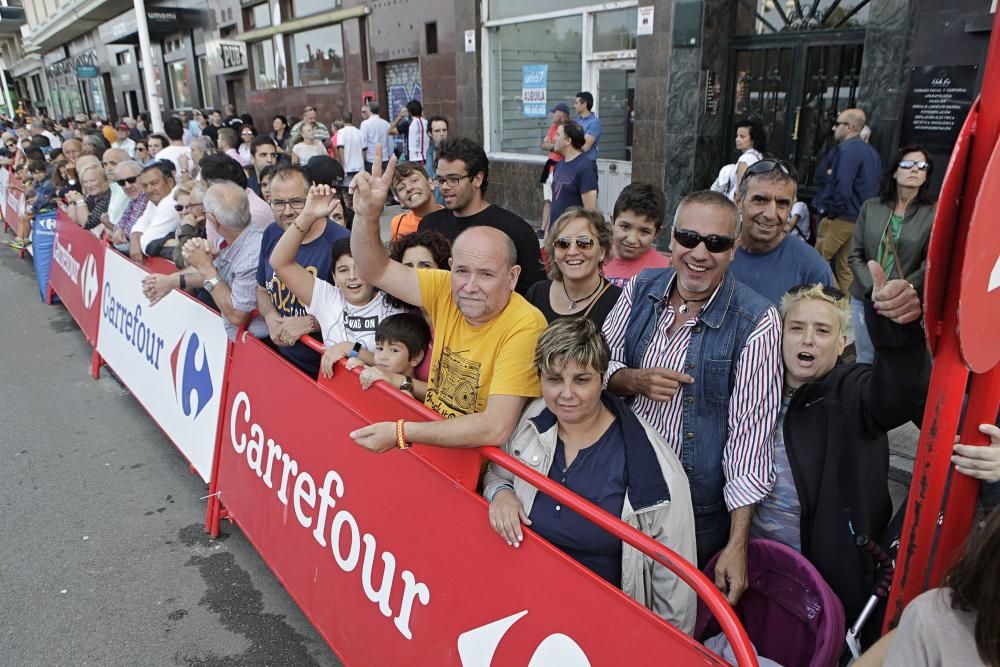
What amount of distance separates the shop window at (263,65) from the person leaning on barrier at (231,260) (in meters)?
16.2

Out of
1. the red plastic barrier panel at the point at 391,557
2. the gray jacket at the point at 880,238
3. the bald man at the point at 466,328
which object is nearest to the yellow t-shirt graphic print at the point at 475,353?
the bald man at the point at 466,328

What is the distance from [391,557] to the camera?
259cm

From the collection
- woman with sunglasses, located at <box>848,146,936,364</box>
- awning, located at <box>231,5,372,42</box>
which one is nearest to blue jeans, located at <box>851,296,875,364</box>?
woman with sunglasses, located at <box>848,146,936,364</box>

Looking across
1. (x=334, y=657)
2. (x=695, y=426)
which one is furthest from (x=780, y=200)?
(x=334, y=657)

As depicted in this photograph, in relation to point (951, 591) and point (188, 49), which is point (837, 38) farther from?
point (188, 49)

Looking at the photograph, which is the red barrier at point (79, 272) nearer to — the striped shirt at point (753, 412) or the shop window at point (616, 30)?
the striped shirt at point (753, 412)

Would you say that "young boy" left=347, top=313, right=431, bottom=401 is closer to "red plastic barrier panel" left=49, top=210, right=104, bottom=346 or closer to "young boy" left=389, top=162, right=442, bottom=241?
"young boy" left=389, top=162, right=442, bottom=241

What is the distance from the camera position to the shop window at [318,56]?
15.5 metres

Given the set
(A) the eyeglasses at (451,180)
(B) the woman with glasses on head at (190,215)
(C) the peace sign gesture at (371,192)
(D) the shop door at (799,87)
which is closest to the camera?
(C) the peace sign gesture at (371,192)

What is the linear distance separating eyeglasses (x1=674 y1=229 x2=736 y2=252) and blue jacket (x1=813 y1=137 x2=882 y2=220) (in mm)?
4332

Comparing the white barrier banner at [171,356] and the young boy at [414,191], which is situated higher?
the young boy at [414,191]

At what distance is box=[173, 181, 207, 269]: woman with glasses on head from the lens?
541 cm

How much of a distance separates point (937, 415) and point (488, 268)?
1.50 meters

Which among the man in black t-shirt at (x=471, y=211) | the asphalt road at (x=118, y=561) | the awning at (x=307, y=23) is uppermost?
the awning at (x=307, y=23)
